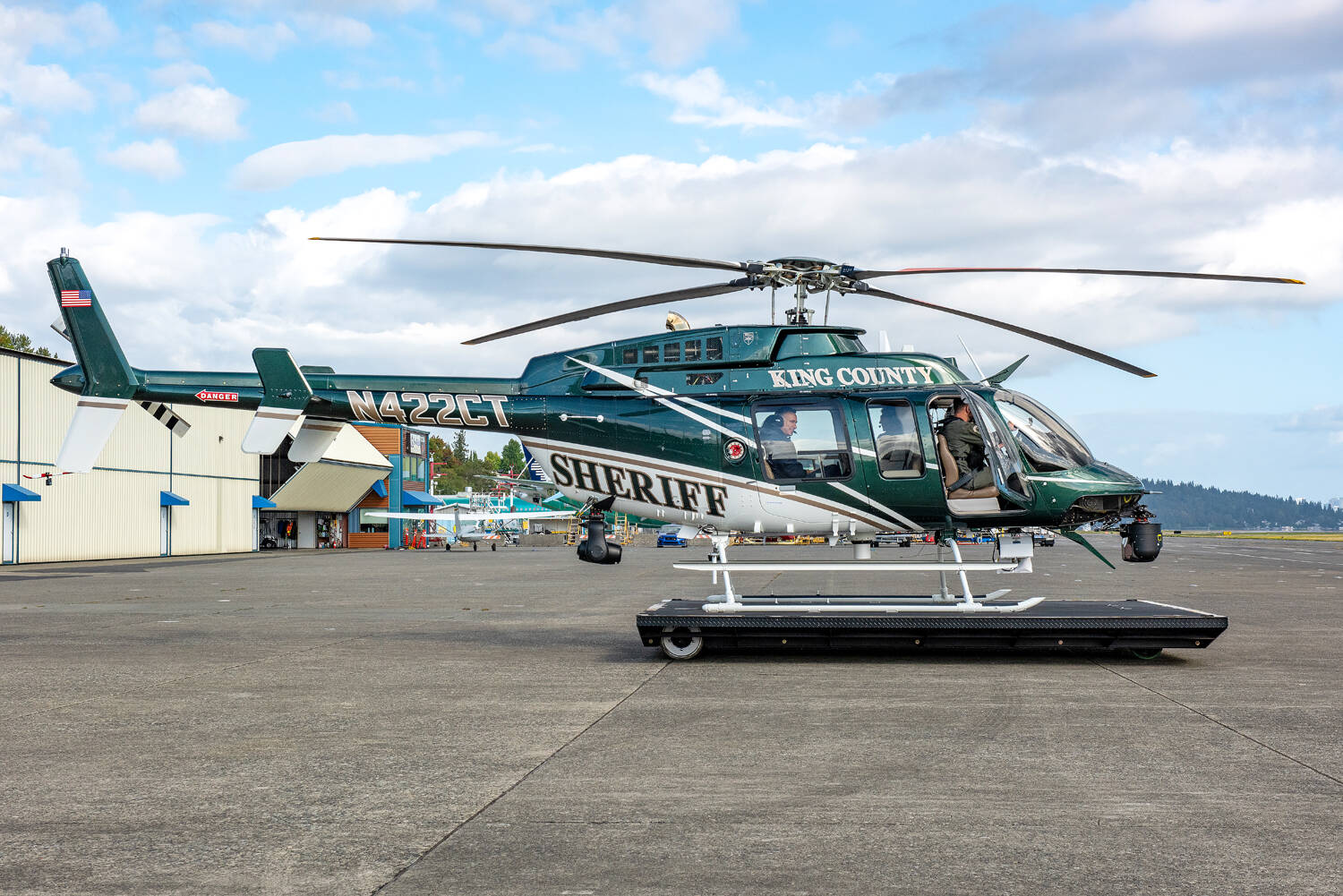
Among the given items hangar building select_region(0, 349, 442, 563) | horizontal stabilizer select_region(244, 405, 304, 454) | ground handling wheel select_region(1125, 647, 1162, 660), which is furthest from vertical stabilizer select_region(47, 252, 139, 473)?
ground handling wheel select_region(1125, 647, 1162, 660)

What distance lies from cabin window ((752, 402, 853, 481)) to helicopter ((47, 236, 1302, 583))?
0.02 meters

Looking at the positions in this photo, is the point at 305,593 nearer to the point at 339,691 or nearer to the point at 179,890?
the point at 339,691

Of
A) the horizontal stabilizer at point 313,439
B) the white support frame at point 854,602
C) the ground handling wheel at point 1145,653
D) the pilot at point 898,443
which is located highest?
the horizontal stabilizer at point 313,439

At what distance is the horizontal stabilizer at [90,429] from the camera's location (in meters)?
15.1

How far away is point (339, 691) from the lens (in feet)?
33.5

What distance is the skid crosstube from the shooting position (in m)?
11.3

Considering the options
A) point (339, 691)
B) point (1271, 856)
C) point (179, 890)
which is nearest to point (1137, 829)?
point (1271, 856)

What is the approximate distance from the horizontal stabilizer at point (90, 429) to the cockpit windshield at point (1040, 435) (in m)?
11.7

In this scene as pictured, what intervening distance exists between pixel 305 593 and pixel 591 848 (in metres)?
21.5

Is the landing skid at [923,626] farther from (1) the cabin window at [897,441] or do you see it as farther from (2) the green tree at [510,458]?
(2) the green tree at [510,458]

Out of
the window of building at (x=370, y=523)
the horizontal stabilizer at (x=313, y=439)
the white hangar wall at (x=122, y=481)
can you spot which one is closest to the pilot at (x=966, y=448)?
the horizontal stabilizer at (x=313, y=439)

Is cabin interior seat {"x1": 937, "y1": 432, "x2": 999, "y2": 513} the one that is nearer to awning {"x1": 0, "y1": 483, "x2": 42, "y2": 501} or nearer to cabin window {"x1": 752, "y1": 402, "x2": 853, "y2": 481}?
cabin window {"x1": 752, "y1": 402, "x2": 853, "y2": 481}

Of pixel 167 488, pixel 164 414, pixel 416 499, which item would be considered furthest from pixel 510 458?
pixel 164 414

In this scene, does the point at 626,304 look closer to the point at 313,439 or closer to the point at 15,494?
the point at 313,439
